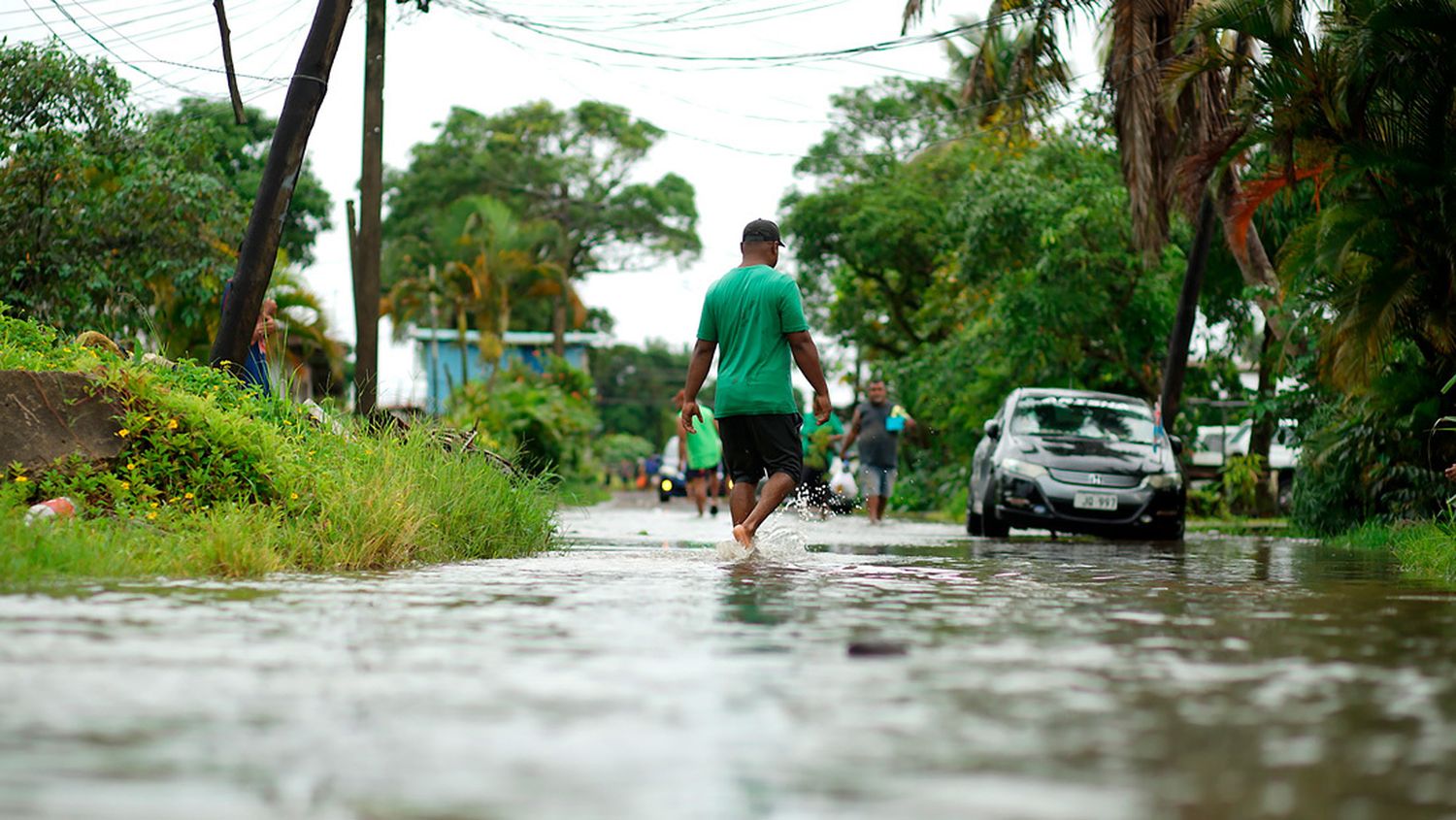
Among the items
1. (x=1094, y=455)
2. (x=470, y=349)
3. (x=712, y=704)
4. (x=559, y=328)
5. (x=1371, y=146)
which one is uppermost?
(x=559, y=328)

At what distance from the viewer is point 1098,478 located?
57.9 ft

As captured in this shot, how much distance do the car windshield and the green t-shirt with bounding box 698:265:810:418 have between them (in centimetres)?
830

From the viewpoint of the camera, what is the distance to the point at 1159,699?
14.3 feet

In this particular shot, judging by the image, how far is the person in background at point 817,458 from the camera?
1040 inches

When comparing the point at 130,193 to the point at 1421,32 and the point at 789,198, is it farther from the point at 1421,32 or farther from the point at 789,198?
the point at 789,198

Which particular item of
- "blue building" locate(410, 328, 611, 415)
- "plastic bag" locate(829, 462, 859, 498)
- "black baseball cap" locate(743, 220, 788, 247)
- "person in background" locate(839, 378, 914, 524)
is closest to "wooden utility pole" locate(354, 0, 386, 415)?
"person in background" locate(839, 378, 914, 524)

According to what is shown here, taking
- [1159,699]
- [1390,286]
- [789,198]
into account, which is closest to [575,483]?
[789,198]

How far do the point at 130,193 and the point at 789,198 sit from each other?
27.9 metres

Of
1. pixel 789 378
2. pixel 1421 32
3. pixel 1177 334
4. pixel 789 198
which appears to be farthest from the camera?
pixel 789 198

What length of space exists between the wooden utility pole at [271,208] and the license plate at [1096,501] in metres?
8.35

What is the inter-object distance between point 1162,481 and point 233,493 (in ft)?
36.1

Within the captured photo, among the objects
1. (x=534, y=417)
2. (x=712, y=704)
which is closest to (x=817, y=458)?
(x=534, y=417)

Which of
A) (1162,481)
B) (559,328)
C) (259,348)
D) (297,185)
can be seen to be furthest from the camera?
(559,328)

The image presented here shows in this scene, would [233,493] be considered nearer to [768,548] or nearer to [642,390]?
[768,548]
